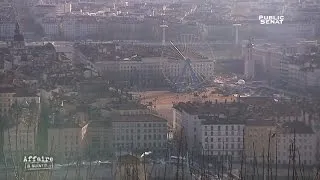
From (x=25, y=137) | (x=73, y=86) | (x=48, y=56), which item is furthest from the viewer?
(x=48, y=56)

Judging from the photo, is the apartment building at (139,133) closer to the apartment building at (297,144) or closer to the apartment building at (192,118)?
the apartment building at (192,118)

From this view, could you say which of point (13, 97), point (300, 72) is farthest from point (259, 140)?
point (300, 72)

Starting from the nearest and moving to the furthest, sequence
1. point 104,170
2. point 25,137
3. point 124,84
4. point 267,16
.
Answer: point 104,170, point 25,137, point 124,84, point 267,16

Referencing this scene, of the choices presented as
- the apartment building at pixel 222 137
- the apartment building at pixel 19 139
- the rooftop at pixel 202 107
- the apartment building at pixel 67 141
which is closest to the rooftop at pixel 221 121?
the apartment building at pixel 222 137

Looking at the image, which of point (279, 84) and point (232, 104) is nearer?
point (232, 104)

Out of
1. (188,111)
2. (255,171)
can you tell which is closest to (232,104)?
(188,111)

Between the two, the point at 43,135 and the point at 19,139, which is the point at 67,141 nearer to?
the point at 43,135

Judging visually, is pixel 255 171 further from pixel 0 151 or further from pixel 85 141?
pixel 0 151
